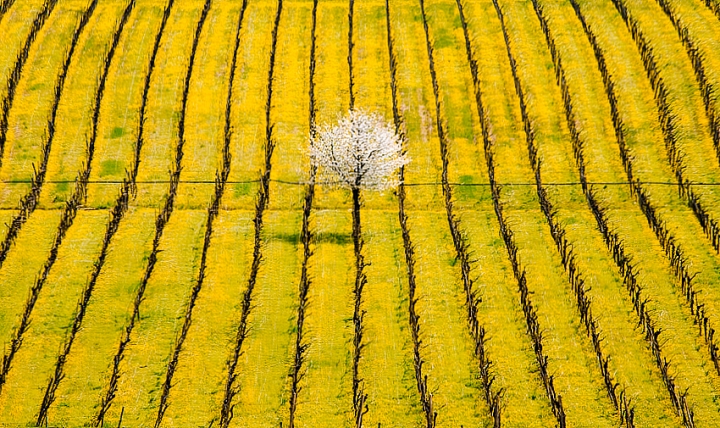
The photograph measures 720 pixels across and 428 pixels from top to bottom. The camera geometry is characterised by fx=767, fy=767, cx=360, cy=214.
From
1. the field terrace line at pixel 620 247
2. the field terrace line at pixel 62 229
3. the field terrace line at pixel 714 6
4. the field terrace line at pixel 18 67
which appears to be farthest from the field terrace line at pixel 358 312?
the field terrace line at pixel 714 6

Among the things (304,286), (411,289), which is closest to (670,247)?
(411,289)

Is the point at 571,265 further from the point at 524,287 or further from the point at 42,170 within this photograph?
the point at 42,170

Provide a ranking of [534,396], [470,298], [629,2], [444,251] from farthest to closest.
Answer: [629,2] < [444,251] < [470,298] < [534,396]

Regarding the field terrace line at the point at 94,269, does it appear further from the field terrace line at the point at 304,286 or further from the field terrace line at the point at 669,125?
the field terrace line at the point at 669,125

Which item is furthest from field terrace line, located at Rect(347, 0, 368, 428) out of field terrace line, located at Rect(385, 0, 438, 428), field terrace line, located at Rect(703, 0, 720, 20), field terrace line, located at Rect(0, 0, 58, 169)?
field terrace line, located at Rect(703, 0, 720, 20)

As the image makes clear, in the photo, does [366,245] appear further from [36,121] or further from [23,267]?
[36,121]

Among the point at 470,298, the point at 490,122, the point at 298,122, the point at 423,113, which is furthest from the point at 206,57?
the point at 470,298
